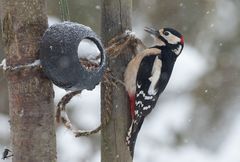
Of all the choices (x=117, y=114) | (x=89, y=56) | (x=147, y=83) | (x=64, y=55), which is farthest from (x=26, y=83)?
(x=147, y=83)

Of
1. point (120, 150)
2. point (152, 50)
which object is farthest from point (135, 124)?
point (152, 50)

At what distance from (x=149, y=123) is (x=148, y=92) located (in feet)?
15.8

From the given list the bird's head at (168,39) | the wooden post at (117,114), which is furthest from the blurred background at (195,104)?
the wooden post at (117,114)

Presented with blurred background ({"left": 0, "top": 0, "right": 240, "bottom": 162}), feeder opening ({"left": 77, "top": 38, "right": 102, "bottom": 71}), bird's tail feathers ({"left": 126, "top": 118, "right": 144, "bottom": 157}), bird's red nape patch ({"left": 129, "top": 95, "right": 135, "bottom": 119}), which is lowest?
blurred background ({"left": 0, "top": 0, "right": 240, "bottom": 162})

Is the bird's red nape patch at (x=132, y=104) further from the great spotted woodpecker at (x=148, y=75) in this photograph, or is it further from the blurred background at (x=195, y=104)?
the blurred background at (x=195, y=104)

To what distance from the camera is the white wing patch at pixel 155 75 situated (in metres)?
3.67

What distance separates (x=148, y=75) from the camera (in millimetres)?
3758

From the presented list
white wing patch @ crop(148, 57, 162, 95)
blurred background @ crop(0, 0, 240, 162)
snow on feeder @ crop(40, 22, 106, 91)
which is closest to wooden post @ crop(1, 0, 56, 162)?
snow on feeder @ crop(40, 22, 106, 91)

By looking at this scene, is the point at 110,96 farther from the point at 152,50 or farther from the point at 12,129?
the point at 12,129

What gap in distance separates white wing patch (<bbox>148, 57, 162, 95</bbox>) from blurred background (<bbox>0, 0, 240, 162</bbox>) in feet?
12.4

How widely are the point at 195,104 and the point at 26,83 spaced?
6056 millimetres

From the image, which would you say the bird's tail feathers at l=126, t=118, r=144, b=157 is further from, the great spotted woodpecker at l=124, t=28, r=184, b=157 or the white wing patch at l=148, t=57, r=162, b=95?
the white wing patch at l=148, t=57, r=162, b=95

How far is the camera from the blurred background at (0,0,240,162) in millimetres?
7762

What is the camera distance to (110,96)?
3.44 metres
